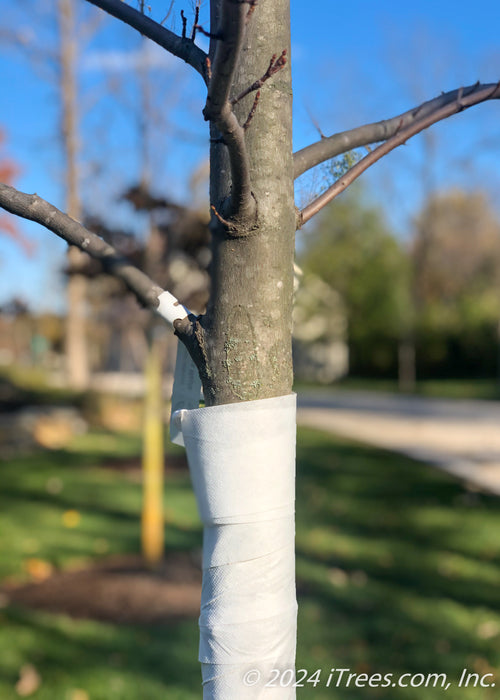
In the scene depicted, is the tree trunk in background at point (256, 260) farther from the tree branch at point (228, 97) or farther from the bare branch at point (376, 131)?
the bare branch at point (376, 131)

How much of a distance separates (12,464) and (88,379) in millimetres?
7198

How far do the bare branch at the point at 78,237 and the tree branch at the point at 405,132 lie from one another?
0.33m

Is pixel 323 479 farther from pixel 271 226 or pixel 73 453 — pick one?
pixel 271 226

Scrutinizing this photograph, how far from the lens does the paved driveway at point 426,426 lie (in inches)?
336

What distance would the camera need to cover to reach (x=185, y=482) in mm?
7469

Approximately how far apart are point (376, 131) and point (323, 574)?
3.74 metres

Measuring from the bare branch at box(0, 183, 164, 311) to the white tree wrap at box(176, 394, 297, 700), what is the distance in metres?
0.24

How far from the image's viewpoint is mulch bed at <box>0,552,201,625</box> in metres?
4.06

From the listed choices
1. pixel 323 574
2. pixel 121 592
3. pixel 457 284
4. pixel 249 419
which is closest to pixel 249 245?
pixel 249 419

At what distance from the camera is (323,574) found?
4.67 meters

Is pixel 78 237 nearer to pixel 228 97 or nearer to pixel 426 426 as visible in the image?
pixel 228 97

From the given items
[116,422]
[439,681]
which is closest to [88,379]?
[116,422]

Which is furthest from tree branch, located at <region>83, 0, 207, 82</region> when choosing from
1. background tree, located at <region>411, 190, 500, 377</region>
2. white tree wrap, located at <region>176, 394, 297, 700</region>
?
background tree, located at <region>411, 190, 500, 377</region>

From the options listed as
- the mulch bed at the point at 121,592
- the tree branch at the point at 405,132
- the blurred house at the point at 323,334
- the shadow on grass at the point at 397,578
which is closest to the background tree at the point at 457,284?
the blurred house at the point at 323,334
